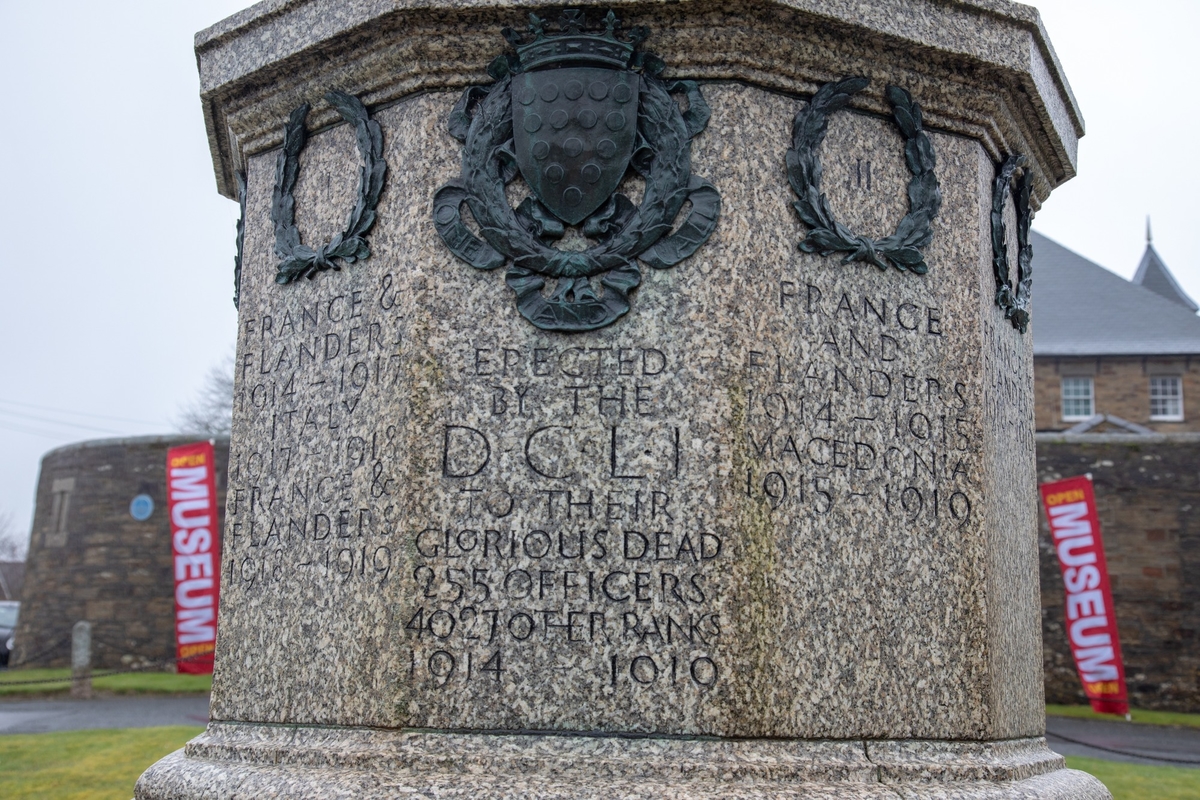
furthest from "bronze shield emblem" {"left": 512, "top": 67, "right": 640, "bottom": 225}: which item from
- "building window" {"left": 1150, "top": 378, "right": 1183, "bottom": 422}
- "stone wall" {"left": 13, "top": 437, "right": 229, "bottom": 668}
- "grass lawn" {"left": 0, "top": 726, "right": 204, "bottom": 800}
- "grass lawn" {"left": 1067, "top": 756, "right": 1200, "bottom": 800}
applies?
"building window" {"left": 1150, "top": 378, "right": 1183, "bottom": 422}

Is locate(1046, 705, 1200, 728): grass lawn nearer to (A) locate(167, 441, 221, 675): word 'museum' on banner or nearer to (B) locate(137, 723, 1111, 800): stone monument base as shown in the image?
(A) locate(167, 441, 221, 675): word 'museum' on banner

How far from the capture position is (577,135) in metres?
3.38

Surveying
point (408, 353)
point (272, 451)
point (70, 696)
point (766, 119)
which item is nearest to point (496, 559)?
point (408, 353)

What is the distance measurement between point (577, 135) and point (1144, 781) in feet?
22.6

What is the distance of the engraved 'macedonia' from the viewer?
3.33 metres

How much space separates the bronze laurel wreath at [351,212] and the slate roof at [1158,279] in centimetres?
4361

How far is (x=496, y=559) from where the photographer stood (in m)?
3.19

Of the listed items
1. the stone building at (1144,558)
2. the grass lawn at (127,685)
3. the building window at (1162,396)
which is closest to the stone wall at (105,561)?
the grass lawn at (127,685)

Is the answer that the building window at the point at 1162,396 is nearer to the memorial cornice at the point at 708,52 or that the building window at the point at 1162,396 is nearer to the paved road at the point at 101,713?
the paved road at the point at 101,713

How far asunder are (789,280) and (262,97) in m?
1.81

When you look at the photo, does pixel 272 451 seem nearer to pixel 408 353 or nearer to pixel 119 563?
pixel 408 353

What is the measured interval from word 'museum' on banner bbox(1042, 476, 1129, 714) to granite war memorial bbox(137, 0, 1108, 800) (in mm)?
13589

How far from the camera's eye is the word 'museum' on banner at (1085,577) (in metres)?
16.3

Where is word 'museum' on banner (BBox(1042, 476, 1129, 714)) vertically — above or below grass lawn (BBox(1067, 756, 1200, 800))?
above
